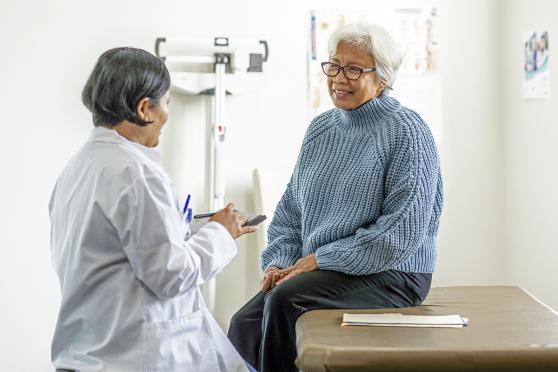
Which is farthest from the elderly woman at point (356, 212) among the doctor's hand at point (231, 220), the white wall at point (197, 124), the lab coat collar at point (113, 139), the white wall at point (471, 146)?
the white wall at point (471, 146)

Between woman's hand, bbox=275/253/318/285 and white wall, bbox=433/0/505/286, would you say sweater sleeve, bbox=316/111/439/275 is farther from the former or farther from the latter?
white wall, bbox=433/0/505/286

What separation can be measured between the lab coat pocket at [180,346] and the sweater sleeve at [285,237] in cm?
71

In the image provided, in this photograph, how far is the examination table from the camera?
1.52m

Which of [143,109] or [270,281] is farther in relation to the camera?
[270,281]

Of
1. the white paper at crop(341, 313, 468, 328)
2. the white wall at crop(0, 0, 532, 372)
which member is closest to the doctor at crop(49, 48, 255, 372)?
the white paper at crop(341, 313, 468, 328)

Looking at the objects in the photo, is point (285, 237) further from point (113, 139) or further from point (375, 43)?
point (113, 139)

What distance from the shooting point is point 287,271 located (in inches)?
86.4

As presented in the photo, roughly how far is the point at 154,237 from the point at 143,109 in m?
0.30

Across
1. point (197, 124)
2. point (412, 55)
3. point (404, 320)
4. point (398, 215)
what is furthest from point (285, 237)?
point (412, 55)

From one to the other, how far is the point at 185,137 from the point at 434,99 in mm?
1111

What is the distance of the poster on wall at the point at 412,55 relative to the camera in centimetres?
328

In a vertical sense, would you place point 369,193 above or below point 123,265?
above

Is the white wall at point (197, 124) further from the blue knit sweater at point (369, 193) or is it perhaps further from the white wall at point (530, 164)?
the blue knit sweater at point (369, 193)

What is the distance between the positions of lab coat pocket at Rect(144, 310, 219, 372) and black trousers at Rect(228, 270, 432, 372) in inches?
15.9
